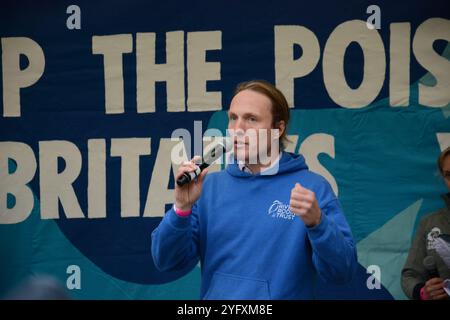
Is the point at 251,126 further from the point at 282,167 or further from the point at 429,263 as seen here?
the point at 429,263

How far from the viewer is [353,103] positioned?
386cm

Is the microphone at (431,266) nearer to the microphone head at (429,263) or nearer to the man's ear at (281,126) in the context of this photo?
the microphone head at (429,263)

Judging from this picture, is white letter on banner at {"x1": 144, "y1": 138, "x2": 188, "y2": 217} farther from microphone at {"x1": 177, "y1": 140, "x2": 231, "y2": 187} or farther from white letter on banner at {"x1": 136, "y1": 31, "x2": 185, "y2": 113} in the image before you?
microphone at {"x1": 177, "y1": 140, "x2": 231, "y2": 187}

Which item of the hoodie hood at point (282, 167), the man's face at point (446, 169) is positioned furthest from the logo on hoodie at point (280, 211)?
the man's face at point (446, 169)

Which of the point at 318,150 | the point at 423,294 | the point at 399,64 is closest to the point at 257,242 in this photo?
the point at 423,294

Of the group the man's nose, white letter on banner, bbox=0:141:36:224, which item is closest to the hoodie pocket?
the man's nose

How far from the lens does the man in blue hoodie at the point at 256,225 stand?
223 cm

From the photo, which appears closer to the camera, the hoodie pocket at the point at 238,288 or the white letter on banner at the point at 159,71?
the hoodie pocket at the point at 238,288

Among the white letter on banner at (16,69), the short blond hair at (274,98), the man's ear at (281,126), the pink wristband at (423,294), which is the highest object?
the white letter on banner at (16,69)

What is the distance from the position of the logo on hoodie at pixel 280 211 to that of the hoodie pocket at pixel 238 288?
0.22 metres

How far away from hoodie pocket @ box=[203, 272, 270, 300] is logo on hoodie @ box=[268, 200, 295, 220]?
221 mm

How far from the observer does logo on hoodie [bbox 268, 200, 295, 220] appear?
2299mm

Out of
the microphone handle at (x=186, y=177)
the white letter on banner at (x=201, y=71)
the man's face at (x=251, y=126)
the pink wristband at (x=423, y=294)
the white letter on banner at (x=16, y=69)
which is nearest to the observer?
the microphone handle at (x=186, y=177)

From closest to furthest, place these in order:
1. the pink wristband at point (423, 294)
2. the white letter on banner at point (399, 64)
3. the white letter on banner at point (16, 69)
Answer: the pink wristband at point (423, 294), the white letter on banner at point (399, 64), the white letter on banner at point (16, 69)
